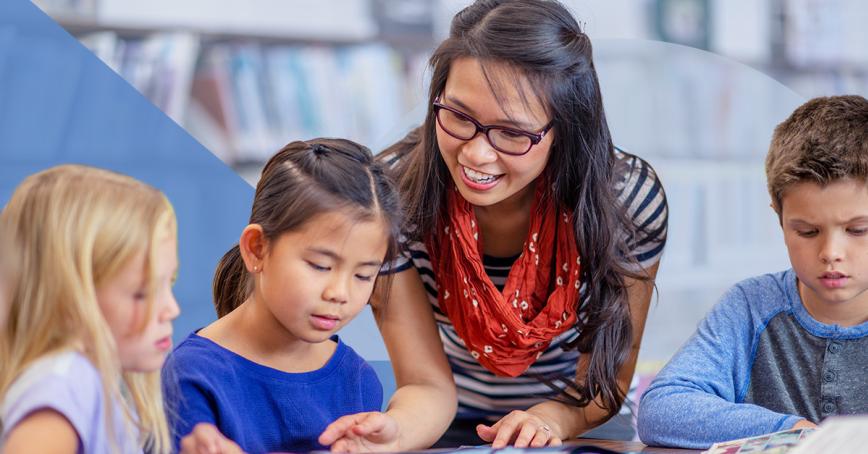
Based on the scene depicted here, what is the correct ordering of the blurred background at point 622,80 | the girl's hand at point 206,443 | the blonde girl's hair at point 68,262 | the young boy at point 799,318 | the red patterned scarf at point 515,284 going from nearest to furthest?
1. the blonde girl's hair at point 68,262
2. the girl's hand at point 206,443
3. the young boy at point 799,318
4. the red patterned scarf at point 515,284
5. the blurred background at point 622,80

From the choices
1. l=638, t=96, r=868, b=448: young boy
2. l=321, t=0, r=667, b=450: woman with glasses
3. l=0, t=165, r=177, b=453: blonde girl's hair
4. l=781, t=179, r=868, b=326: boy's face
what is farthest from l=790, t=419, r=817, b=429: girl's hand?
l=0, t=165, r=177, b=453: blonde girl's hair

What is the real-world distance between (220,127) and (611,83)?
5.15 ft

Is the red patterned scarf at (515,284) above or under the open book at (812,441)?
above

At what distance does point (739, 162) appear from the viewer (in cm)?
313

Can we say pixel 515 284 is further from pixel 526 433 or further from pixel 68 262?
pixel 68 262

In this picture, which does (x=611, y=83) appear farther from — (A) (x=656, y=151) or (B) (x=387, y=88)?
(B) (x=387, y=88)

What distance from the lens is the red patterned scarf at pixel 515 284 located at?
1462 mm

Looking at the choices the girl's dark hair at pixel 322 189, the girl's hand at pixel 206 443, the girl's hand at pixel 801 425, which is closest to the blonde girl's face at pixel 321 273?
the girl's dark hair at pixel 322 189

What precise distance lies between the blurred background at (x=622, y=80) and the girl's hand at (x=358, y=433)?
1199mm

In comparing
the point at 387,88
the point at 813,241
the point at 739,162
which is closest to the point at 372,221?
the point at 813,241

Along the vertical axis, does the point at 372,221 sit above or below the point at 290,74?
below

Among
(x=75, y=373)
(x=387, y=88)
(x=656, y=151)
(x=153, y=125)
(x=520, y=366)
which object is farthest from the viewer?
(x=387, y=88)

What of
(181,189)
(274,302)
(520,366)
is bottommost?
(520,366)

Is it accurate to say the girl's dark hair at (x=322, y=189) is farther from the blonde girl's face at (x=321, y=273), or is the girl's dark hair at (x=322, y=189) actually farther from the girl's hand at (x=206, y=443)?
the girl's hand at (x=206, y=443)
